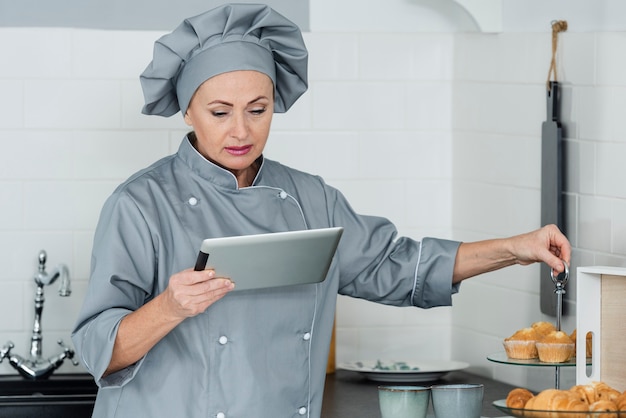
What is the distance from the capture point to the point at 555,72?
2.85 metres

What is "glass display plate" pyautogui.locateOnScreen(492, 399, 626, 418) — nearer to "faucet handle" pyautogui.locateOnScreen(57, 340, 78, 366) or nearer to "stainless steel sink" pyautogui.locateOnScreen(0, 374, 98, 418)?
"stainless steel sink" pyautogui.locateOnScreen(0, 374, 98, 418)

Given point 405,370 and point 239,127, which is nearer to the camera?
point 239,127

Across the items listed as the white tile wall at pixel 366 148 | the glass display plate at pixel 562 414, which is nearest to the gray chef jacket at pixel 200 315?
the glass display plate at pixel 562 414

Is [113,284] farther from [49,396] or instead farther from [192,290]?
[49,396]

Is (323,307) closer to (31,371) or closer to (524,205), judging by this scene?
(524,205)

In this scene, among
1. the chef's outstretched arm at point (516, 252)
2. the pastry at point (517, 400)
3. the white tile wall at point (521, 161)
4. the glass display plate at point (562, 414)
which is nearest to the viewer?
the glass display plate at point (562, 414)

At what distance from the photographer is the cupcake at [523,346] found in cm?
236

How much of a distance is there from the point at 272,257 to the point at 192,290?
0.18m

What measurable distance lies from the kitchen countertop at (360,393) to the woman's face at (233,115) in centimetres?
80

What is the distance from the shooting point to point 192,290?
2.02 meters

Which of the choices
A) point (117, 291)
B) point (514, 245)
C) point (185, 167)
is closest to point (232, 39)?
point (185, 167)

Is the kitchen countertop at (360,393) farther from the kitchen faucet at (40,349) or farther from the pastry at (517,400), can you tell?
the kitchen faucet at (40,349)

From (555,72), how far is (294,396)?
107cm

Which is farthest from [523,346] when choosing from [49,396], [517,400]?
[49,396]
